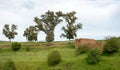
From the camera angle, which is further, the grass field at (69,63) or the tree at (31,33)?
the tree at (31,33)

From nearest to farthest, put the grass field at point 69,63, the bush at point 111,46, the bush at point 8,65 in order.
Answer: the bush at point 8,65, the grass field at point 69,63, the bush at point 111,46

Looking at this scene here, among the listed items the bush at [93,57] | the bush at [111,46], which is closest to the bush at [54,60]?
the bush at [93,57]

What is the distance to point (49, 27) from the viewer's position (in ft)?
319

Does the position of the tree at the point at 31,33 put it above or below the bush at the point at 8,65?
above

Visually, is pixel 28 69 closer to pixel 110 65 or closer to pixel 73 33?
pixel 110 65

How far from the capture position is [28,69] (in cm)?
6275

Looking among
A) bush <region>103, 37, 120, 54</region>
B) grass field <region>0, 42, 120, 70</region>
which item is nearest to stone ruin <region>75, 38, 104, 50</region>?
bush <region>103, 37, 120, 54</region>

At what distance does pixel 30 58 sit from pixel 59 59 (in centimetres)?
807

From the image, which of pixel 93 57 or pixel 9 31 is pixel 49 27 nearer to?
pixel 9 31

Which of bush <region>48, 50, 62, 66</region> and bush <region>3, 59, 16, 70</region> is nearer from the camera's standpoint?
bush <region>3, 59, 16, 70</region>

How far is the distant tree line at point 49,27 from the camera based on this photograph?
91312mm

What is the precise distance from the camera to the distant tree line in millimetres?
91312

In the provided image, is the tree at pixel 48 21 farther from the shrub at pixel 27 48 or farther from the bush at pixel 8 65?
the bush at pixel 8 65

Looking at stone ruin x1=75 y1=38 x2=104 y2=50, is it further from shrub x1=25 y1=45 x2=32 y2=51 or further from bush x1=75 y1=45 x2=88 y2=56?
shrub x1=25 y1=45 x2=32 y2=51
